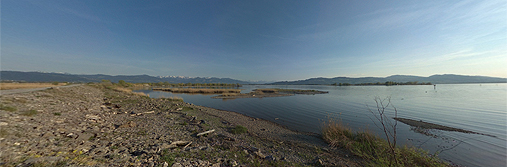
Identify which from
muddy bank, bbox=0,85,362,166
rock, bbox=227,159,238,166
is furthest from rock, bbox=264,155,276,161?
rock, bbox=227,159,238,166

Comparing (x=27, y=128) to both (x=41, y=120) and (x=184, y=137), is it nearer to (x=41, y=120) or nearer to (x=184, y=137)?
(x=41, y=120)

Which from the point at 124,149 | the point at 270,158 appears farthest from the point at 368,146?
the point at 124,149

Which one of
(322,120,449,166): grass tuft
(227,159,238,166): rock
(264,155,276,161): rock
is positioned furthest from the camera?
(322,120,449,166): grass tuft

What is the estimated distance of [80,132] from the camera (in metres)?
6.90

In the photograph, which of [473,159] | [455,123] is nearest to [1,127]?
[473,159]

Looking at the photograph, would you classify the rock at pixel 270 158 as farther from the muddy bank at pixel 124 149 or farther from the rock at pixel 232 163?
the rock at pixel 232 163

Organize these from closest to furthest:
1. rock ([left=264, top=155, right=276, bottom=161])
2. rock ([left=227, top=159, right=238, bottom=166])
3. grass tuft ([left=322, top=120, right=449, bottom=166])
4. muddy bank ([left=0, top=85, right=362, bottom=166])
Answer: muddy bank ([left=0, top=85, right=362, bottom=166]), rock ([left=227, top=159, right=238, bottom=166]), rock ([left=264, top=155, right=276, bottom=161]), grass tuft ([left=322, top=120, right=449, bottom=166])

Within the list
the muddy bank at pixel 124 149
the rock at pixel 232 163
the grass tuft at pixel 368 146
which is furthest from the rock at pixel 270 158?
the grass tuft at pixel 368 146

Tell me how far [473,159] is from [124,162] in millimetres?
16616

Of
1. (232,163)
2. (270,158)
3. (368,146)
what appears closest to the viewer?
(232,163)

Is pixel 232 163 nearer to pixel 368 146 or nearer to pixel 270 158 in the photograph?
pixel 270 158

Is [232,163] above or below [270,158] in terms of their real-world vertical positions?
above

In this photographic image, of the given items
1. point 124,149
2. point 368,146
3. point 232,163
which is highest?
point 124,149

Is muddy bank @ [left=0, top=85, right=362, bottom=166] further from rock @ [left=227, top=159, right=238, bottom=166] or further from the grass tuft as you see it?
the grass tuft
